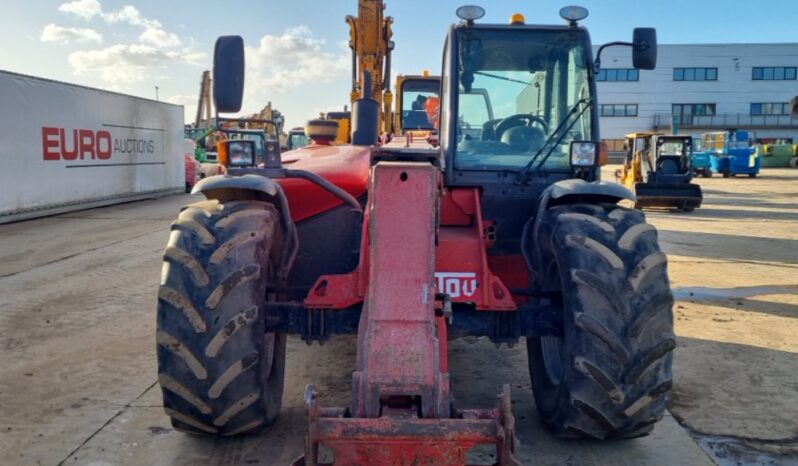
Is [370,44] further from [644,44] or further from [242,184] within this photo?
[242,184]

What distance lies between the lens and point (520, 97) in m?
4.73

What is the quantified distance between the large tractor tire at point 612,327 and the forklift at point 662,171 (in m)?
16.1

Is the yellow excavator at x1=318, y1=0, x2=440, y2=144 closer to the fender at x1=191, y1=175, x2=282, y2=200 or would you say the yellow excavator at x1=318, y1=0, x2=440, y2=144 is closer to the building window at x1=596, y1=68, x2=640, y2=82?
the fender at x1=191, y1=175, x2=282, y2=200

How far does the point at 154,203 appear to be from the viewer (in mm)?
19578

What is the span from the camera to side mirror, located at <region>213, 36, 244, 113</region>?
3555 millimetres

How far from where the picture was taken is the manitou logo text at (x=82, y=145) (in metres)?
15.1

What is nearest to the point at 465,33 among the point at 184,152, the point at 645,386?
the point at 645,386

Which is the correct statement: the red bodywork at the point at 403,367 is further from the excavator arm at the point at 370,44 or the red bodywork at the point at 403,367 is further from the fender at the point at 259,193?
the excavator arm at the point at 370,44

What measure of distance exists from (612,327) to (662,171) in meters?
18.5

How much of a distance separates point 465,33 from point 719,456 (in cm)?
301

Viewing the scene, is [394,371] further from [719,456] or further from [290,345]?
[290,345]

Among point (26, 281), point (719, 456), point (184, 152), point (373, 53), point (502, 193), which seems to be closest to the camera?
point (719, 456)

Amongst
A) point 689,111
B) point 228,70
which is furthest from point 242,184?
point 689,111

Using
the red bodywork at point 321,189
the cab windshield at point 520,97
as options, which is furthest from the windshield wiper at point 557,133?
the red bodywork at point 321,189
